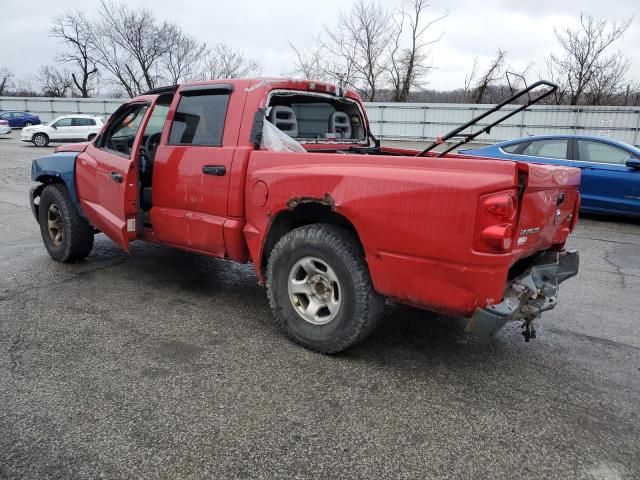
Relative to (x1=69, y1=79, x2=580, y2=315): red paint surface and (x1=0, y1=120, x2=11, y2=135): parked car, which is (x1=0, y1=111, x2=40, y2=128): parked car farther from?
(x1=69, y1=79, x2=580, y2=315): red paint surface

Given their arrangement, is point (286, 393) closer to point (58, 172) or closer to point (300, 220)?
point (300, 220)

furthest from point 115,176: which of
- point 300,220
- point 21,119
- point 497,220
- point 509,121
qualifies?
point 21,119

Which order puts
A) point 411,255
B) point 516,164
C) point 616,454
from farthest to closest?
point 411,255
point 516,164
point 616,454

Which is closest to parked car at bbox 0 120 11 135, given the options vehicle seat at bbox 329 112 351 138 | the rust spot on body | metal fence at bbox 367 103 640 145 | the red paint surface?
metal fence at bbox 367 103 640 145

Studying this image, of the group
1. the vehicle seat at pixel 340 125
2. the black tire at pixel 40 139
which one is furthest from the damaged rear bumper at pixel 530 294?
the black tire at pixel 40 139

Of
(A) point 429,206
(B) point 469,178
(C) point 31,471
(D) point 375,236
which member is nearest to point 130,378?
(C) point 31,471

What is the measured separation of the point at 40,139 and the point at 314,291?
26.3 meters

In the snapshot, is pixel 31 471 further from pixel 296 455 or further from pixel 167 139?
pixel 167 139

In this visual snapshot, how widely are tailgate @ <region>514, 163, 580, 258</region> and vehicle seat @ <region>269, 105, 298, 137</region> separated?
2.14m

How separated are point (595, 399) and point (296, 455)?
6.03 ft

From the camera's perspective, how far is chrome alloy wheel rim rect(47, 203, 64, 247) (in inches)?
219

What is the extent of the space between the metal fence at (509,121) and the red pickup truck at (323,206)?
20472 millimetres

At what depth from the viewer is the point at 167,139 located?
4328mm

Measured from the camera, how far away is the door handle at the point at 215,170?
150 inches
